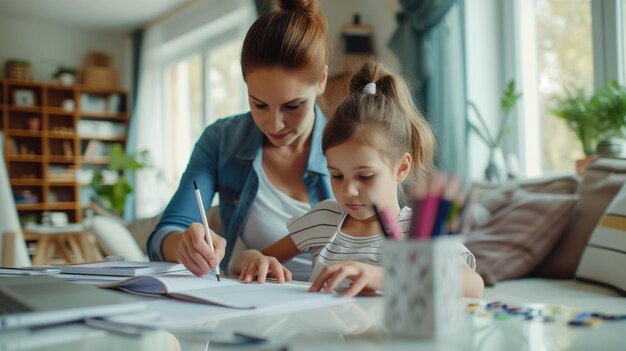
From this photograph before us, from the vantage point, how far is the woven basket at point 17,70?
6484 mm

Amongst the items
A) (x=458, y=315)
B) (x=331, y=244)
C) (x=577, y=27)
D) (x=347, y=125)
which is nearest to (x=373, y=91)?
(x=347, y=125)

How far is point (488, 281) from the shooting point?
1.78 m

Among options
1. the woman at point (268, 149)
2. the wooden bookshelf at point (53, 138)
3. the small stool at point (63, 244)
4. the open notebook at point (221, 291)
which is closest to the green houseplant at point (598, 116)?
the woman at point (268, 149)

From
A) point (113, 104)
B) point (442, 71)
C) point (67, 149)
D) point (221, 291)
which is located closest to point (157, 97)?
point (113, 104)

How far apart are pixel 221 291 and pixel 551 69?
9.07 feet

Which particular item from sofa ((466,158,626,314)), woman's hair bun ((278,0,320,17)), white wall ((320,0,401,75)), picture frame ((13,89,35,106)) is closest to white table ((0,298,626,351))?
woman's hair bun ((278,0,320,17))

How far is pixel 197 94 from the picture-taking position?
21.0 feet

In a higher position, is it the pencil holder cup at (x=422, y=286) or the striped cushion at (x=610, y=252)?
the pencil holder cup at (x=422, y=286)

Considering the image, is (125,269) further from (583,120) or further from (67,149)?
(67,149)

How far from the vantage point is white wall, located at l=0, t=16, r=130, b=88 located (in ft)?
21.9

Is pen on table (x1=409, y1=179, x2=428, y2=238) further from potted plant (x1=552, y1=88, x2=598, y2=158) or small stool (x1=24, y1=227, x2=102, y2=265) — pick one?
small stool (x1=24, y1=227, x2=102, y2=265)

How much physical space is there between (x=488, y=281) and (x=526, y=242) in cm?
23

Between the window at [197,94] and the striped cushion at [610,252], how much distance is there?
12.9 feet

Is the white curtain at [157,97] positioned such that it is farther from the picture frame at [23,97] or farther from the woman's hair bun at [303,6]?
the woman's hair bun at [303,6]
